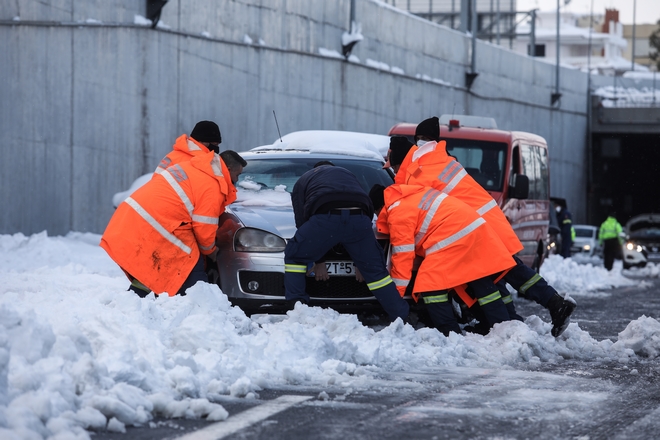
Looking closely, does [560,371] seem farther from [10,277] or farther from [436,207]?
[10,277]

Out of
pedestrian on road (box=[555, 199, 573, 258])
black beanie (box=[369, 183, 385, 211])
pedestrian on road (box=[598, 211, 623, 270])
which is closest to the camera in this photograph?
black beanie (box=[369, 183, 385, 211])

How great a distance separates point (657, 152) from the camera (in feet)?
190

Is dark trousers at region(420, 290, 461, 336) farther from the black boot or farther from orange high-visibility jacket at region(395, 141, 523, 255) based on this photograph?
orange high-visibility jacket at region(395, 141, 523, 255)

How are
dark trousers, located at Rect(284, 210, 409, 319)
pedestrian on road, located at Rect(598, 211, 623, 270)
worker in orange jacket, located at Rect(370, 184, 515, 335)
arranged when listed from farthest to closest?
pedestrian on road, located at Rect(598, 211, 623, 270), worker in orange jacket, located at Rect(370, 184, 515, 335), dark trousers, located at Rect(284, 210, 409, 319)

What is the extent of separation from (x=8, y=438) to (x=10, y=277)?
25.0ft

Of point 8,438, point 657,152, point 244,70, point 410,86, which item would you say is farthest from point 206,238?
point 657,152

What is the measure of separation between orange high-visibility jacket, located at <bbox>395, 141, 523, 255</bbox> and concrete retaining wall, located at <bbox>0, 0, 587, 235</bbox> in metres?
A: 10.6

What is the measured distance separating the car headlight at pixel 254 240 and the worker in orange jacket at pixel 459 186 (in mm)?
1108

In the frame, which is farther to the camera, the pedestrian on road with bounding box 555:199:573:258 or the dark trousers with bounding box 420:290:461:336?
the pedestrian on road with bounding box 555:199:573:258

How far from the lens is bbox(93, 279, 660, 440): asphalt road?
5207 mm

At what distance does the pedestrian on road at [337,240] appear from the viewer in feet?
27.6

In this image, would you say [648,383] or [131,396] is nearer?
[131,396]

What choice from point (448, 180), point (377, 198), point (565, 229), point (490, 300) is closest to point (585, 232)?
point (565, 229)

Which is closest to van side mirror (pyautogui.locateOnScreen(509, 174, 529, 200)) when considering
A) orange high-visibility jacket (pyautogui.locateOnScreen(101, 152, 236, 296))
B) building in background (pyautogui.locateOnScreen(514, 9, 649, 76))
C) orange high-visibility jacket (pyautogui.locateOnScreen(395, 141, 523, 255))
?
orange high-visibility jacket (pyautogui.locateOnScreen(395, 141, 523, 255))
